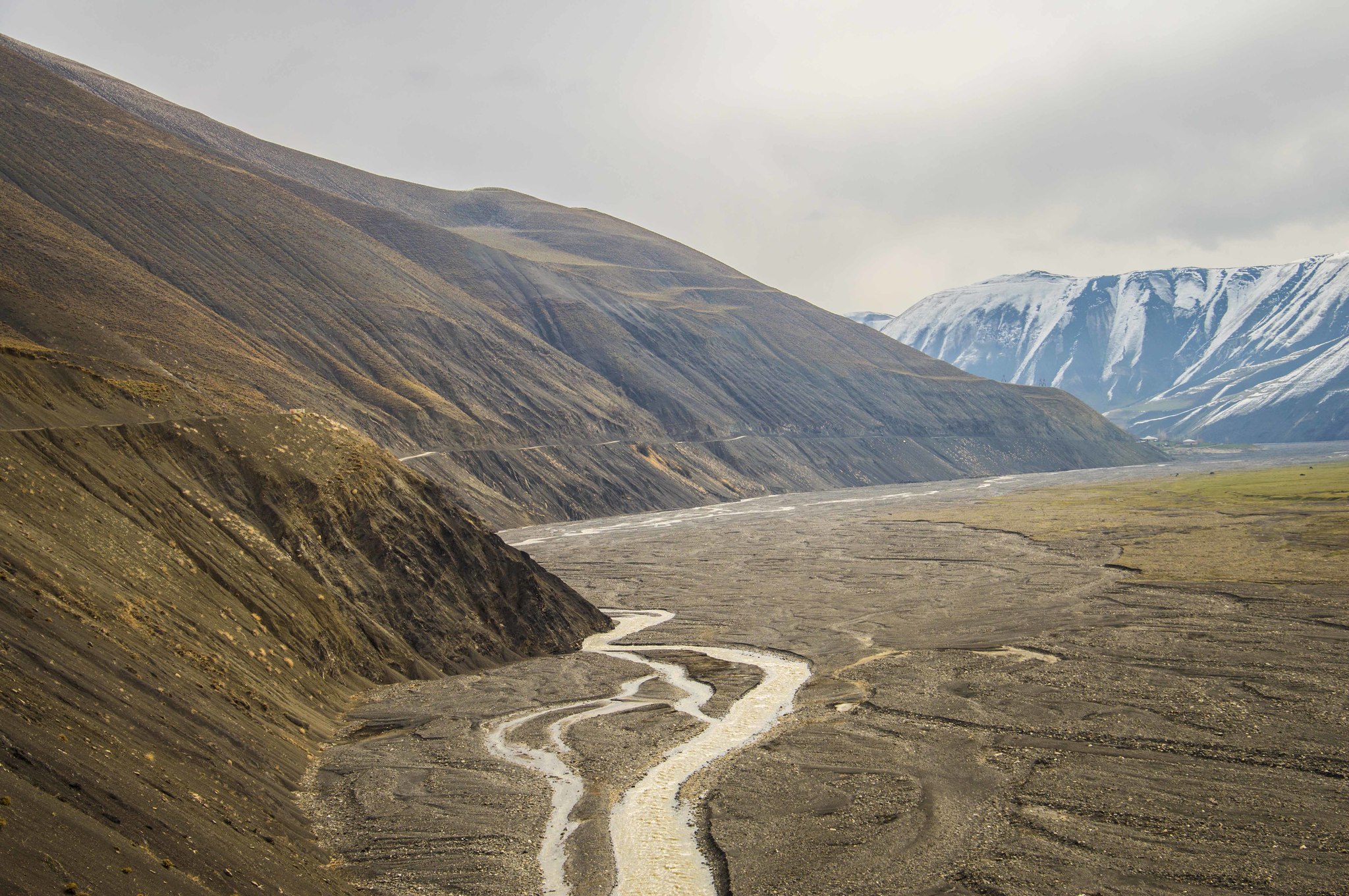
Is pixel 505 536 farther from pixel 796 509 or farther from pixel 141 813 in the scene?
pixel 141 813

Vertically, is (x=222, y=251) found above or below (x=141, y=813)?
above

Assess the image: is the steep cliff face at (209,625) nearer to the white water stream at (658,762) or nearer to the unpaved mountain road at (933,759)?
the unpaved mountain road at (933,759)

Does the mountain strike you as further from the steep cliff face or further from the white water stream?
the white water stream

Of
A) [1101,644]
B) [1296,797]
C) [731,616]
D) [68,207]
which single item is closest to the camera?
[1296,797]

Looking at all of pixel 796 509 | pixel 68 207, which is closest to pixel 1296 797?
pixel 796 509

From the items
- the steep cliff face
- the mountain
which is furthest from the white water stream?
the mountain

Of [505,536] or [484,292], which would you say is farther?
[484,292]

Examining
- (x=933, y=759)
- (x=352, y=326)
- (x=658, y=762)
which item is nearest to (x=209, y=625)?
(x=658, y=762)
